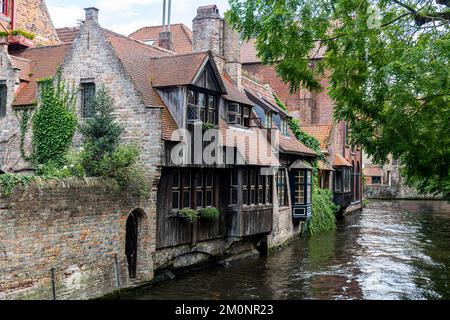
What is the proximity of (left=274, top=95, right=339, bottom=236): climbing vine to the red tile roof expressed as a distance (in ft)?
37.6

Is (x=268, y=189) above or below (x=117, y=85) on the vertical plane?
below

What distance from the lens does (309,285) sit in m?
16.8

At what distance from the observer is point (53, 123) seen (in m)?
17.8

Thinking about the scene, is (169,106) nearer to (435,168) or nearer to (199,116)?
(199,116)

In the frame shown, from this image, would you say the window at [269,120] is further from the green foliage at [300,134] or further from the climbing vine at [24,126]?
the climbing vine at [24,126]

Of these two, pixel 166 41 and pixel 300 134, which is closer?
pixel 166 41

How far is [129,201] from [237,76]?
9505 millimetres

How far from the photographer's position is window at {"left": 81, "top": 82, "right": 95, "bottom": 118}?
→ 1712 cm

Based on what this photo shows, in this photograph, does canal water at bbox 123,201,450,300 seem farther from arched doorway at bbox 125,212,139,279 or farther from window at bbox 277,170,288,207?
window at bbox 277,170,288,207

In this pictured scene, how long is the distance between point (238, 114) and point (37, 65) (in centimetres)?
782

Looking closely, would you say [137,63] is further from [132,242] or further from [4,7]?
[4,7]

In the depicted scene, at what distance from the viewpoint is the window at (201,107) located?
55.4ft

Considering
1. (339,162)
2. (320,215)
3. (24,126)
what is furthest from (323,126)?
(24,126)
